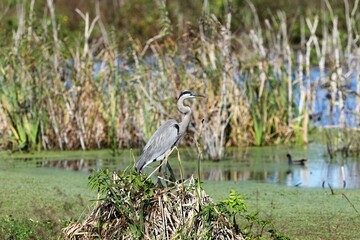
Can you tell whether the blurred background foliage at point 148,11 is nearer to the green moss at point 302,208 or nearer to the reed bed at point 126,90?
the reed bed at point 126,90

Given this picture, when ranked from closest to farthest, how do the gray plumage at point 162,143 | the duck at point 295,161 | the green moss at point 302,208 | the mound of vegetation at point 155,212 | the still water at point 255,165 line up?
1. the mound of vegetation at point 155,212
2. the green moss at point 302,208
3. the gray plumage at point 162,143
4. the still water at point 255,165
5. the duck at point 295,161

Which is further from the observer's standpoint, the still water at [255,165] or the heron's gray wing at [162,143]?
the still water at [255,165]

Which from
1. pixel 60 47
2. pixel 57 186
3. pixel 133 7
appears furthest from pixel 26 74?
pixel 133 7

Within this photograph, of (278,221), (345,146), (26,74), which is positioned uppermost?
(26,74)

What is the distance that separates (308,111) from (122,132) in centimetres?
262

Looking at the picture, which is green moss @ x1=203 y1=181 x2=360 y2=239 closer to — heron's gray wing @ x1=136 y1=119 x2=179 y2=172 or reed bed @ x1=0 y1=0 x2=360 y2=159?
heron's gray wing @ x1=136 y1=119 x2=179 y2=172

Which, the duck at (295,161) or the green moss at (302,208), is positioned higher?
the duck at (295,161)

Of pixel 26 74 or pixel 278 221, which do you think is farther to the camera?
pixel 26 74

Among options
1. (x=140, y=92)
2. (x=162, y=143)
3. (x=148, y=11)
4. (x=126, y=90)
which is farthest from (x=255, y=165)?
(x=148, y=11)

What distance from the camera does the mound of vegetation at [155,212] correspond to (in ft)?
16.7

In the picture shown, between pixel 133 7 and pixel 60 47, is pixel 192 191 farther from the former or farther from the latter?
pixel 133 7

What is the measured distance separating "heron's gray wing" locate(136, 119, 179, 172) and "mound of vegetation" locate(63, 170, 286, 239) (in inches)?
78.7

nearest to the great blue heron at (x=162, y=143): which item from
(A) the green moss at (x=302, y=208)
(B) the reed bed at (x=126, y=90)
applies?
(A) the green moss at (x=302, y=208)

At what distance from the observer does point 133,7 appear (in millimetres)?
23453
